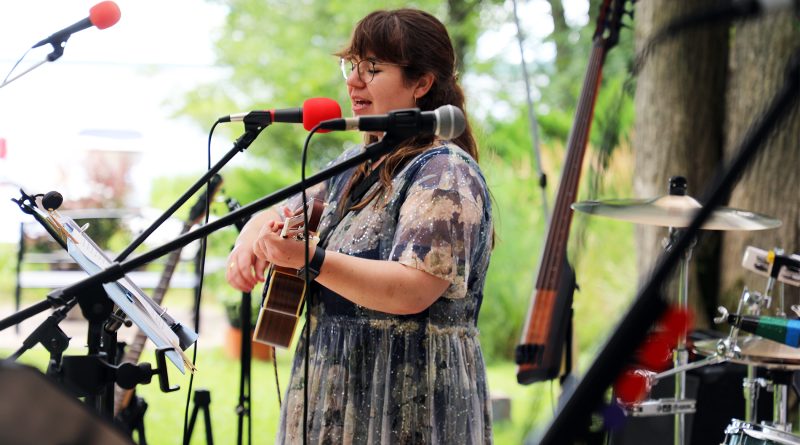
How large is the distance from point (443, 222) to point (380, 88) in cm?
39

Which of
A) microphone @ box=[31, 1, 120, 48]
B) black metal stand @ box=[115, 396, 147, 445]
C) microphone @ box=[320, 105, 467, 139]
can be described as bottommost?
black metal stand @ box=[115, 396, 147, 445]

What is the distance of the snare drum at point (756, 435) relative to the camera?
282 cm

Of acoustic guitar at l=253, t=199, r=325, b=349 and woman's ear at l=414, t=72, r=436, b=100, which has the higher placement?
woman's ear at l=414, t=72, r=436, b=100

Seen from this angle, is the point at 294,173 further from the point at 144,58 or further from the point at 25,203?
the point at 25,203

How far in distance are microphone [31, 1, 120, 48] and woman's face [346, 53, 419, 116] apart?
71 cm

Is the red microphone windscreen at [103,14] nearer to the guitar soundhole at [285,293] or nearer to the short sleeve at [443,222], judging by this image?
the guitar soundhole at [285,293]

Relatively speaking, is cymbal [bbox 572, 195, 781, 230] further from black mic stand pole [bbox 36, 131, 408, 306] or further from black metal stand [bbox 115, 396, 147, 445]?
black metal stand [bbox 115, 396, 147, 445]

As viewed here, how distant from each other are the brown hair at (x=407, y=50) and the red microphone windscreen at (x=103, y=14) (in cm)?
65

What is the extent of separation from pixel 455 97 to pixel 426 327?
1.91 feet

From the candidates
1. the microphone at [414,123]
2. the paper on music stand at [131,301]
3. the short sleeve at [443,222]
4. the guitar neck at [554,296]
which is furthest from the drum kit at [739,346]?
the paper on music stand at [131,301]

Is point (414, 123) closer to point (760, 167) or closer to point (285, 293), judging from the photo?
point (285, 293)

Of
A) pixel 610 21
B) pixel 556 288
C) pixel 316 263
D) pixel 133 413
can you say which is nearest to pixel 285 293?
pixel 316 263

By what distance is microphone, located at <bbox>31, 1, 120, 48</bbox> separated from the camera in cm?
234

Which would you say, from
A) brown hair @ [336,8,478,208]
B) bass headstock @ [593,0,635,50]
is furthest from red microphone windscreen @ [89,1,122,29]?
bass headstock @ [593,0,635,50]
